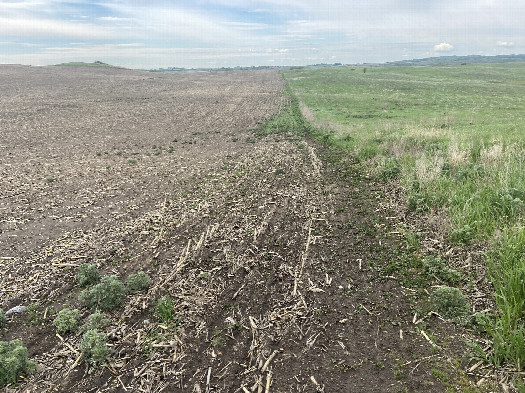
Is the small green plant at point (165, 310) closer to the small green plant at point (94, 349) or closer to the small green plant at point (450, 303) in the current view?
the small green plant at point (94, 349)

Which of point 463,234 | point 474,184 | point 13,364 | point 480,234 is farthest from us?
point 474,184

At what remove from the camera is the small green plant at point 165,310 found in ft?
21.0

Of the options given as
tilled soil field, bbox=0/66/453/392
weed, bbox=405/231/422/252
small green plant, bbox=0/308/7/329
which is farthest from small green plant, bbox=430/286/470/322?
small green plant, bbox=0/308/7/329

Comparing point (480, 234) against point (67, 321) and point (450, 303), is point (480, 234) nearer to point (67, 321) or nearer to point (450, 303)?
point (450, 303)

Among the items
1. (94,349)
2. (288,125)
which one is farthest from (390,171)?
(288,125)

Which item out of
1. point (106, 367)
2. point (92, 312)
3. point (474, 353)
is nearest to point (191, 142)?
point (92, 312)

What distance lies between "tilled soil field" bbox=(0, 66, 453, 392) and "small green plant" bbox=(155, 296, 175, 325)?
0.29ft

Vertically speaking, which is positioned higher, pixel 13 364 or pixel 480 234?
pixel 480 234

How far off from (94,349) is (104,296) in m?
1.54

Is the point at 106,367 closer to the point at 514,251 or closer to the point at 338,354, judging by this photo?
the point at 338,354

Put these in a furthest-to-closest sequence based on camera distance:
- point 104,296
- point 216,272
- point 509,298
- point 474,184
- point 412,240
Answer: point 474,184 < point 412,240 < point 216,272 < point 104,296 < point 509,298

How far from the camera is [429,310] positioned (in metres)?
6.44

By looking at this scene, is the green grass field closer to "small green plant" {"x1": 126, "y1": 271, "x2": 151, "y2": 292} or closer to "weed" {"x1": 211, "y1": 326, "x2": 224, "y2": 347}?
"weed" {"x1": 211, "y1": 326, "x2": 224, "y2": 347}

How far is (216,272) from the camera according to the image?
7961 mm
